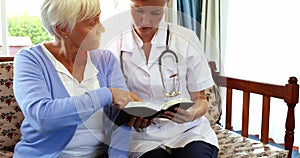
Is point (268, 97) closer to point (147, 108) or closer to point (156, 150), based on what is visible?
point (156, 150)

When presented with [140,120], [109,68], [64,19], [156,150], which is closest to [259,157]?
[156,150]

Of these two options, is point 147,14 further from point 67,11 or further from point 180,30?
point 67,11

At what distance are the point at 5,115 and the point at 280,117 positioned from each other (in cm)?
203

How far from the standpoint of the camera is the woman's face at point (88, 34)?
112 cm

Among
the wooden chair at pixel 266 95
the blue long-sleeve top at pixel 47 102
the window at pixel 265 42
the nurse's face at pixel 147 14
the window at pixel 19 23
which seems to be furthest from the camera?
the window at pixel 265 42

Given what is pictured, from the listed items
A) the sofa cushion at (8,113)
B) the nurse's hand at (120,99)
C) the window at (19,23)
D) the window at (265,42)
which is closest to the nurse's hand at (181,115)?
the nurse's hand at (120,99)

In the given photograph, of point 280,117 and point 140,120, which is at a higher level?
point 140,120

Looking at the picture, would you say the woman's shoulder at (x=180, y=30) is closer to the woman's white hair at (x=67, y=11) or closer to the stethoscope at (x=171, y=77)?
the stethoscope at (x=171, y=77)

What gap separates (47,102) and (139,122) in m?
0.30

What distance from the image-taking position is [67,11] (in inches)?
42.6

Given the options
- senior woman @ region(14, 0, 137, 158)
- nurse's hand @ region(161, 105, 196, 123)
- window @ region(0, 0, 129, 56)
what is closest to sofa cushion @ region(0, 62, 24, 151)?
senior woman @ region(14, 0, 137, 158)

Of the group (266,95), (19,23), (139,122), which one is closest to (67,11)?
(139,122)

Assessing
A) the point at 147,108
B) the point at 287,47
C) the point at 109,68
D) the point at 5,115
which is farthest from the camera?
the point at 287,47

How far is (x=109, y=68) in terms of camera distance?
1218mm
